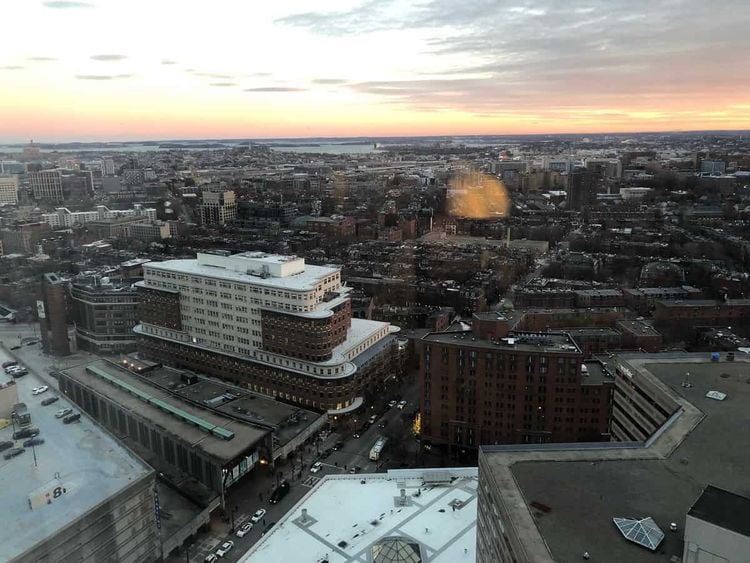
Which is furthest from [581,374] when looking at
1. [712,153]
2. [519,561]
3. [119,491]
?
[712,153]

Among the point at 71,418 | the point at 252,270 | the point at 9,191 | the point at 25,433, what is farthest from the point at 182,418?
the point at 9,191

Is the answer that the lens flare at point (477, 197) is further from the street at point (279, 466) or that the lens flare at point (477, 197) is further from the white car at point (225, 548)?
the white car at point (225, 548)

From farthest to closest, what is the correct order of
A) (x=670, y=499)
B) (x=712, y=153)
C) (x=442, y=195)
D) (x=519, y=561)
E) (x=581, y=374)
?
(x=712, y=153), (x=442, y=195), (x=581, y=374), (x=670, y=499), (x=519, y=561)

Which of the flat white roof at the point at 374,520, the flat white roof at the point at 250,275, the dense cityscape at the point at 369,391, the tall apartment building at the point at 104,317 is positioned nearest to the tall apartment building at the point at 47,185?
the dense cityscape at the point at 369,391

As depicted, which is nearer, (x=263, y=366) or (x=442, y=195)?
(x=263, y=366)

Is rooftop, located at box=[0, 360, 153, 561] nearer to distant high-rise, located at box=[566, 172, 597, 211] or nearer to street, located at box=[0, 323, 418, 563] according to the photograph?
street, located at box=[0, 323, 418, 563]

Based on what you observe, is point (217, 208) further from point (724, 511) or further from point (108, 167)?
point (724, 511)

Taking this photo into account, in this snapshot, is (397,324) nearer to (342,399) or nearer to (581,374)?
(342,399)
